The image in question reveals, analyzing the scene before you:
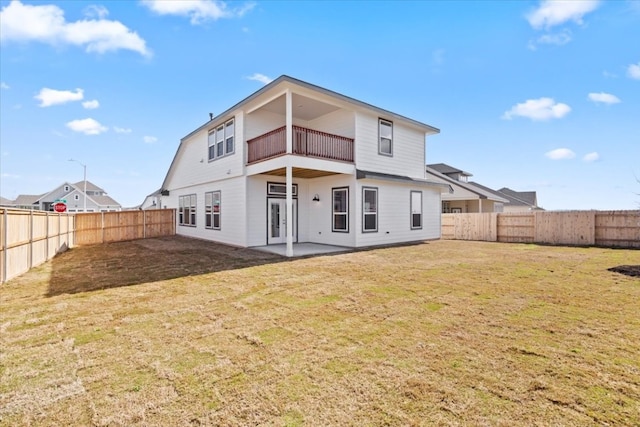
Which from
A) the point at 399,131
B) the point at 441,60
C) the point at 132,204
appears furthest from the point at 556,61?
the point at 132,204

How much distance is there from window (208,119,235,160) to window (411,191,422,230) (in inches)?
367

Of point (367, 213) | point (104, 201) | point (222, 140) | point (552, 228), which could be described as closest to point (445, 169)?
point (552, 228)

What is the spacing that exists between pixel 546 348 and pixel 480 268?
5.40 metres

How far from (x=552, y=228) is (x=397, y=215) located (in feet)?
26.2

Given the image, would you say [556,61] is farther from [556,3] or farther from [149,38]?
[149,38]

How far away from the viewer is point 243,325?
453cm

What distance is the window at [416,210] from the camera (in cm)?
1586

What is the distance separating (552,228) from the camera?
15.5m

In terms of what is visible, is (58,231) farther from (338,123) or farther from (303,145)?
(338,123)

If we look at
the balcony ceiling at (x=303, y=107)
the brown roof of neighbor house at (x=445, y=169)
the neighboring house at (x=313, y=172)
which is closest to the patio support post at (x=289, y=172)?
the neighboring house at (x=313, y=172)

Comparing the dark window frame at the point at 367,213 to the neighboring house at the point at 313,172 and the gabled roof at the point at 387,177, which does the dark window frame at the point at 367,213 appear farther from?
the gabled roof at the point at 387,177

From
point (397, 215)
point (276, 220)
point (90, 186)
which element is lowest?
point (276, 220)

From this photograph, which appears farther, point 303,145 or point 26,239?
point 303,145

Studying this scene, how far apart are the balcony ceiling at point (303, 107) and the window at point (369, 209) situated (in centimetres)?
400
